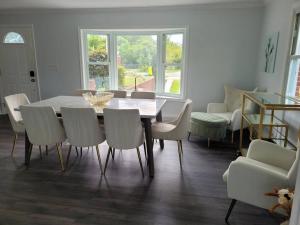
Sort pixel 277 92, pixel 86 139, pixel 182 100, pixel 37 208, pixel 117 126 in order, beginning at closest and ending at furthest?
pixel 37 208 < pixel 117 126 < pixel 86 139 < pixel 277 92 < pixel 182 100

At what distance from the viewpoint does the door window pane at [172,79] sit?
4.71 m

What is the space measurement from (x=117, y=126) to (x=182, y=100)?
2.43 m

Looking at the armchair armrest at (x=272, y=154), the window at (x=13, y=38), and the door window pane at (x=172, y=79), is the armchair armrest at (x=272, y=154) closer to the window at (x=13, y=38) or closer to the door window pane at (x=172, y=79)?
the door window pane at (x=172, y=79)

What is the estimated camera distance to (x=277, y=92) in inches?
124

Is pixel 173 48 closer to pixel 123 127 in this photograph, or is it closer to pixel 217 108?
pixel 217 108

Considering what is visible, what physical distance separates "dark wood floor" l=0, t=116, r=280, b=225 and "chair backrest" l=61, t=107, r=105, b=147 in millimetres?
437

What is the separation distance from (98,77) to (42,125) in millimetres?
2591

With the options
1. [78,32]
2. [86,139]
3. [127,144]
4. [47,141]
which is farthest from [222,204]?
[78,32]

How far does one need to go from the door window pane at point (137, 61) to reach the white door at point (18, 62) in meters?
1.94

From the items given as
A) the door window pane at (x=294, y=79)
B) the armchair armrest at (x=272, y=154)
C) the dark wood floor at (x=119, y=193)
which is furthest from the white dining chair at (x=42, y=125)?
the door window pane at (x=294, y=79)

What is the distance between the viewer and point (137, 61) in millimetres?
4852

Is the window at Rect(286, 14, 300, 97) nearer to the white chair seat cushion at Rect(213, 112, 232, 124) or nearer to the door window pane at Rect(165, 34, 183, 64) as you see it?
the white chair seat cushion at Rect(213, 112, 232, 124)

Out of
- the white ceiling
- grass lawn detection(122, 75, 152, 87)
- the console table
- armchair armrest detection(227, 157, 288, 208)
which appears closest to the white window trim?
grass lawn detection(122, 75, 152, 87)

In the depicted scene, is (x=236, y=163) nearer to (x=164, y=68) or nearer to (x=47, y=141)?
(x=47, y=141)
